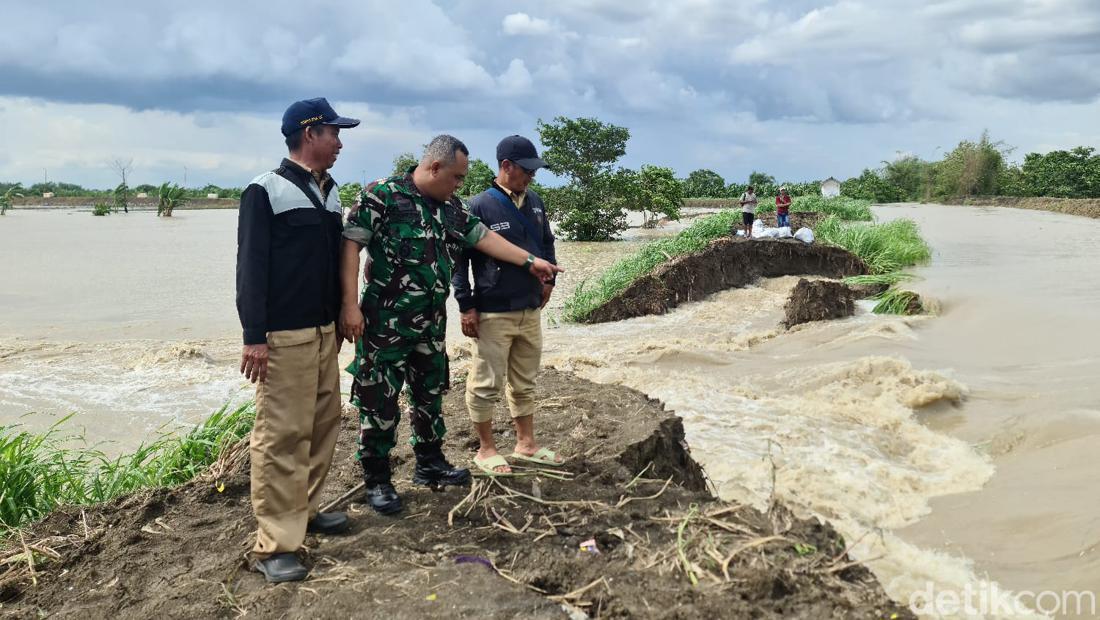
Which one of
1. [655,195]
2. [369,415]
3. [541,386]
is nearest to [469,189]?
[655,195]

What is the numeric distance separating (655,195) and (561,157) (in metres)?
4.04

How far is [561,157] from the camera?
23.7 metres

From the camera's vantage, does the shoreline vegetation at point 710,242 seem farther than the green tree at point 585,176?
No

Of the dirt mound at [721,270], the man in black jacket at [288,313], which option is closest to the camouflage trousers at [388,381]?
the man in black jacket at [288,313]

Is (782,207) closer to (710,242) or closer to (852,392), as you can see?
(710,242)

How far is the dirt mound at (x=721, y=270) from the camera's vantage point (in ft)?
38.9

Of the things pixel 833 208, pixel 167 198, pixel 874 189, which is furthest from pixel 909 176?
pixel 167 198

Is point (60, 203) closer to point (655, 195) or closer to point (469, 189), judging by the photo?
point (469, 189)

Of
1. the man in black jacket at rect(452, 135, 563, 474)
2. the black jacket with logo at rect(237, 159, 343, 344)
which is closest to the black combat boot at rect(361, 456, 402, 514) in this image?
the man in black jacket at rect(452, 135, 563, 474)

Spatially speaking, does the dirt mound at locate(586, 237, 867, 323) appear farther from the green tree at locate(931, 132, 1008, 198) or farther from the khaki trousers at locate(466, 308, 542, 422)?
the green tree at locate(931, 132, 1008, 198)

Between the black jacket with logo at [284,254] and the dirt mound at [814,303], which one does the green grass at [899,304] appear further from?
the black jacket with logo at [284,254]

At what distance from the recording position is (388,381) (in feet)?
11.1

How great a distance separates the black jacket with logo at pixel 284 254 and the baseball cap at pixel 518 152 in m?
A: 1.07

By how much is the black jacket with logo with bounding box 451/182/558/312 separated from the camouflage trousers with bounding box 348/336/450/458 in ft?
1.38
